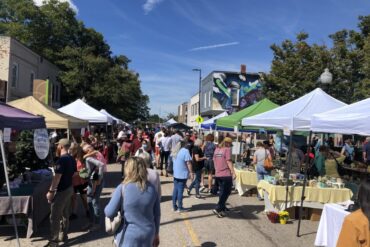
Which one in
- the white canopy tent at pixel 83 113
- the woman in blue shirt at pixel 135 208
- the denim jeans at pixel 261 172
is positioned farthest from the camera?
the white canopy tent at pixel 83 113

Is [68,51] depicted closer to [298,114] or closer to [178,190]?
[178,190]

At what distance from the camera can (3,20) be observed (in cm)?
4369

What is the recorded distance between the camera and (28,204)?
6980 millimetres

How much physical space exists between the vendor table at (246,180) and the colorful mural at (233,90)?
39.4m

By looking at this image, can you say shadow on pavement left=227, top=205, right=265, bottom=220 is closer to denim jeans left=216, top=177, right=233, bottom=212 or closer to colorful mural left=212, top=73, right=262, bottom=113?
denim jeans left=216, top=177, right=233, bottom=212

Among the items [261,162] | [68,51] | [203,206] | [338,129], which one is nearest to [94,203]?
[203,206]

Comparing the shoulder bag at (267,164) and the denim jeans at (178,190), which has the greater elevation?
the shoulder bag at (267,164)

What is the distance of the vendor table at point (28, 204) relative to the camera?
6.97 metres

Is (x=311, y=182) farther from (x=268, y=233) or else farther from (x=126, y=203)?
(x=126, y=203)

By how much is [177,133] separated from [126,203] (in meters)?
12.8

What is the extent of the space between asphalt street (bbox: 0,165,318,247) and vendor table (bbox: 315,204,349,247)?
1.06 m

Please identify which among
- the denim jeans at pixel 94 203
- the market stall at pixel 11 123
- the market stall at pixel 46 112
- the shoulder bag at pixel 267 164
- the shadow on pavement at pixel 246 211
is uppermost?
the market stall at pixel 46 112

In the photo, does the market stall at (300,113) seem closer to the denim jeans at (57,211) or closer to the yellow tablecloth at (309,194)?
the yellow tablecloth at (309,194)

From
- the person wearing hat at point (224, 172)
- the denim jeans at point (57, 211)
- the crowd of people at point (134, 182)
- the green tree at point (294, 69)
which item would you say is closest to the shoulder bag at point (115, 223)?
the crowd of people at point (134, 182)
